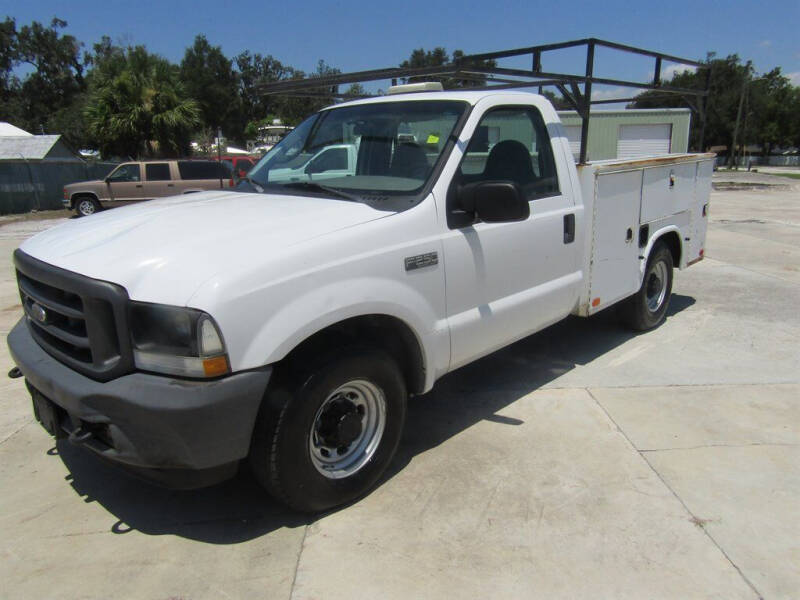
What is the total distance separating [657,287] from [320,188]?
3849mm

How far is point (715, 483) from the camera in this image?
10.4 ft

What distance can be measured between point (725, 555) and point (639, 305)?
3.16 m

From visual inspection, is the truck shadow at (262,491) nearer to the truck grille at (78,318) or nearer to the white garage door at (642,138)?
the truck grille at (78,318)

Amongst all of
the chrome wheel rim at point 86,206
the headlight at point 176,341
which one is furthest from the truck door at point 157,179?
the headlight at point 176,341

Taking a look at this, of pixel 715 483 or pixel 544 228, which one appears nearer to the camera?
pixel 715 483

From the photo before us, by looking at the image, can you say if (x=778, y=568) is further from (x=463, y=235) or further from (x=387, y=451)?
(x=463, y=235)

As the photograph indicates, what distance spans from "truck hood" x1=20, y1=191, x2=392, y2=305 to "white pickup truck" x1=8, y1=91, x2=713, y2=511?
12mm

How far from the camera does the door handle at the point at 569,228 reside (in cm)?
404

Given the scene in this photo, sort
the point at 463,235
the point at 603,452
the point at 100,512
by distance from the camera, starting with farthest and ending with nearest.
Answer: the point at 603,452
the point at 463,235
the point at 100,512

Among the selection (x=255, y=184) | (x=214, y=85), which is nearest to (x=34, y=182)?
(x=255, y=184)

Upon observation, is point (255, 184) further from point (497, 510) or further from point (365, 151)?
point (497, 510)

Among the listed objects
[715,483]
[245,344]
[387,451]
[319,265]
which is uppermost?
[319,265]

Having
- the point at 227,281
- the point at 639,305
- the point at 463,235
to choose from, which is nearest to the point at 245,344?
the point at 227,281

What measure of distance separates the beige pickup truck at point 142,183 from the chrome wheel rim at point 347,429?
15896 millimetres
